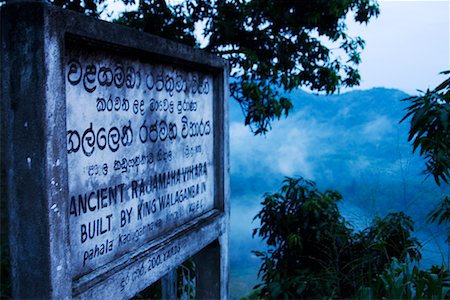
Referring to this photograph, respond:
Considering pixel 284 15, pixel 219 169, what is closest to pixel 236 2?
pixel 284 15

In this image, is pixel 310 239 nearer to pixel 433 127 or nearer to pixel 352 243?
pixel 352 243

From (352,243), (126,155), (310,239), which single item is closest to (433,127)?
(352,243)

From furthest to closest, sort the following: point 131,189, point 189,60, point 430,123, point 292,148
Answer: point 292,148 → point 430,123 → point 189,60 → point 131,189

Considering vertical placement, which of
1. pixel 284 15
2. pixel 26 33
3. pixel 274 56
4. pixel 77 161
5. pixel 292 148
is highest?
pixel 284 15

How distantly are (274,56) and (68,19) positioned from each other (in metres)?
3.94

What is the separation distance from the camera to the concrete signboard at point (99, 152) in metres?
1.12

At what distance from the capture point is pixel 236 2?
452 centimetres

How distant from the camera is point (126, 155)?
146 cm

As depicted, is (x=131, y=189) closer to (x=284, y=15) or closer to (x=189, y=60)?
(x=189, y=60)

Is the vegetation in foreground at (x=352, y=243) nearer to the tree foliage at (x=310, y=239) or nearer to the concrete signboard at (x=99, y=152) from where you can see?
the tree foliage at (x=310, y=239)

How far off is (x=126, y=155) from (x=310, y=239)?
3.06 m

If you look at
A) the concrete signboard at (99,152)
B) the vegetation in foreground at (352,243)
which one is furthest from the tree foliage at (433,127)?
the concrete signboard at (99,152)

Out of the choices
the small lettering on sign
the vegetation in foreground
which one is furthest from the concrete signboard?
the vegetation in foreground

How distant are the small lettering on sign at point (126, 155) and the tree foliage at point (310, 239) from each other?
2073mm
